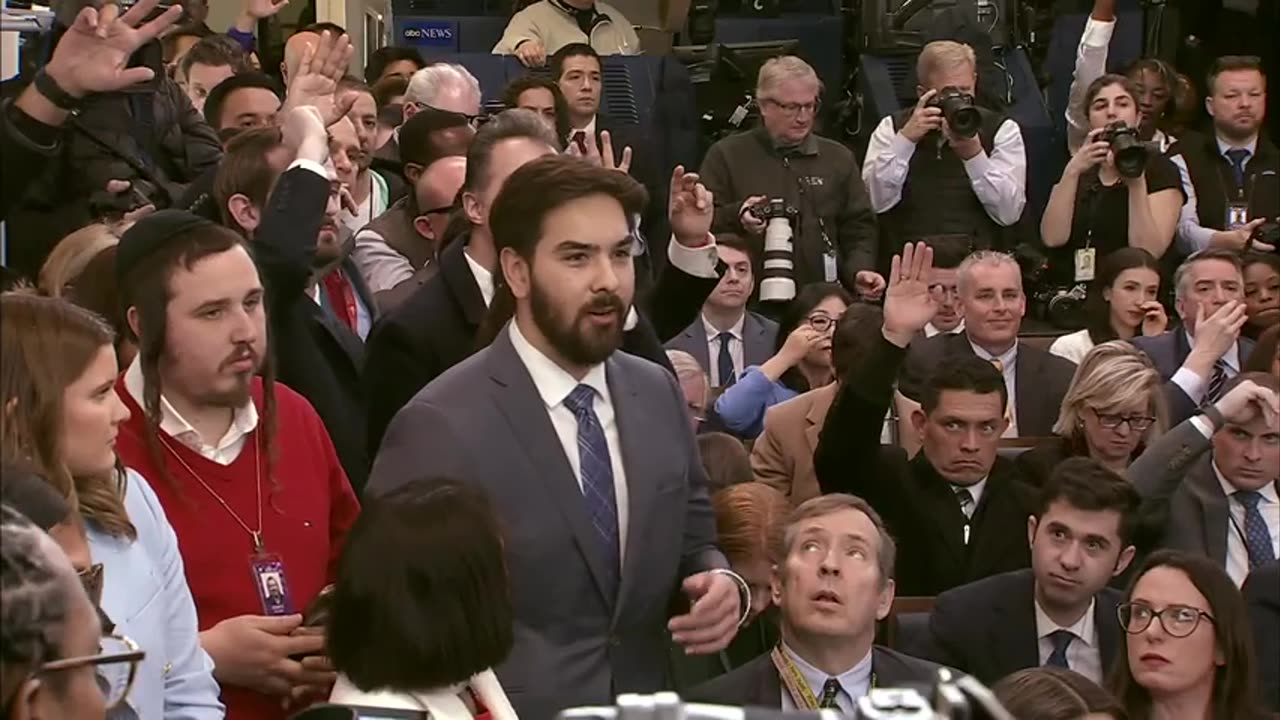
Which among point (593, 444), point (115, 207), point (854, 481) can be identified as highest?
point (115, 207)

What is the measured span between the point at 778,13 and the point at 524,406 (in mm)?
6968

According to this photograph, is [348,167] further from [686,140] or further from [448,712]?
[686,140]

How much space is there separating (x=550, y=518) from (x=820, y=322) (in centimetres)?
308

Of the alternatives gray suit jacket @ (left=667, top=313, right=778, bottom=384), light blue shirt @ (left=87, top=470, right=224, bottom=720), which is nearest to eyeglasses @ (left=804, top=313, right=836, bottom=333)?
gray suit jacket @ (left=667, top=313, right=778, bottom=384)

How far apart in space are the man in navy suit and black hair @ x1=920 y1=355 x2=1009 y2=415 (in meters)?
0.47

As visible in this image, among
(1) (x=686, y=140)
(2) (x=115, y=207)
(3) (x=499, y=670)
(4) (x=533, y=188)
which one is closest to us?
(3) (x=499, y=670)

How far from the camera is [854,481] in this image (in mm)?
4957

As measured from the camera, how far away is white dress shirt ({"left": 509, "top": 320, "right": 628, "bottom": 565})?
3242 mm

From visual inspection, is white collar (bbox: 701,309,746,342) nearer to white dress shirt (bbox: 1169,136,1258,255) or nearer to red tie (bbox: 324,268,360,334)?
white dress shirt (bbox: 1169,136,1258,255)

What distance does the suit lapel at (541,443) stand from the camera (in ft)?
10.4

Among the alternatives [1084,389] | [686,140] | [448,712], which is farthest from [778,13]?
[448,712]

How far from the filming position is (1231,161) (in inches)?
317

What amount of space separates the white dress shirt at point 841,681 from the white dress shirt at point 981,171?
4137mm

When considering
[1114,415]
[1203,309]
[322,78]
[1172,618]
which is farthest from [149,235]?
[1203,309]
